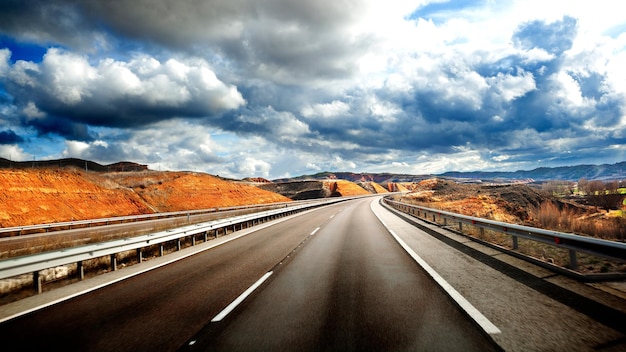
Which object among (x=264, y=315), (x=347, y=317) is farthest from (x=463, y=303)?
(x=264, y=315)

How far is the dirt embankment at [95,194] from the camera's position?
3147 centimetres

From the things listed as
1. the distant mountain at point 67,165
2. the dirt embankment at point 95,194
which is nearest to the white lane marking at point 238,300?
the dirt embankment at point 95,194

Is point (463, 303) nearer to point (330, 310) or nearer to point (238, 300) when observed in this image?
point (330, 310)

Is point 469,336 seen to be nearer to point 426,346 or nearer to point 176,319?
point 426,346

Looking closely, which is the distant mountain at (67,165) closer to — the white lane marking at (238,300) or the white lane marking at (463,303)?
the white lane marking at (238,300)

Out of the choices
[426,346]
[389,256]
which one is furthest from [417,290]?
[389,256]

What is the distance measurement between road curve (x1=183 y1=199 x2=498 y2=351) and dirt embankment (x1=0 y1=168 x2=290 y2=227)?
111ft

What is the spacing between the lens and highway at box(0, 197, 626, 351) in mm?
3650

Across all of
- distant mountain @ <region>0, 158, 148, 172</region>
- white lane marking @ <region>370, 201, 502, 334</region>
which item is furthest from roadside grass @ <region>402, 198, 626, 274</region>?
distant mountain @ <region>0, 158, 148, 172</region>

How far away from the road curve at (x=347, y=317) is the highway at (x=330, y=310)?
0.6 inches

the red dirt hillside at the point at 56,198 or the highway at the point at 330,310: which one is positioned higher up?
the red dirt hillside at the point at 56,198

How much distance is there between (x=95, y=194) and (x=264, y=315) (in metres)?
43.5

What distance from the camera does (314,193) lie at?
10312cm

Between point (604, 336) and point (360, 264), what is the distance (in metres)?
4.90
